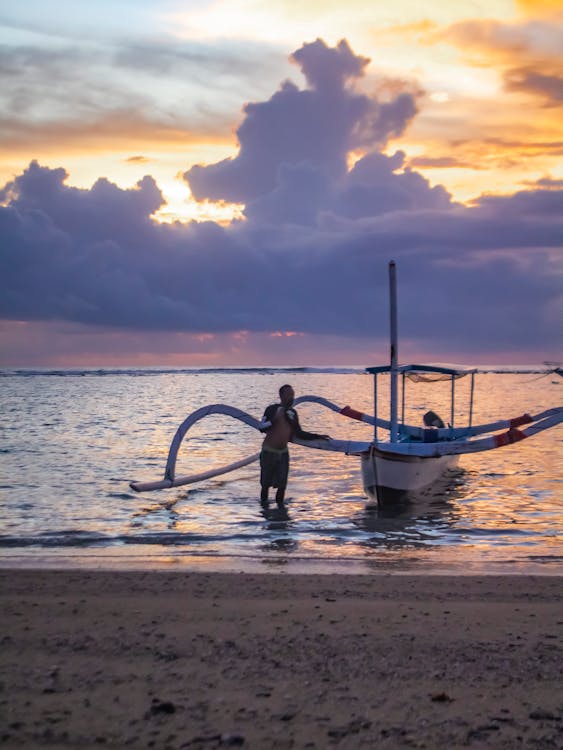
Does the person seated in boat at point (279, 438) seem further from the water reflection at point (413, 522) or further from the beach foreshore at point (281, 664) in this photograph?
the beach foreshore at point (281, 664)

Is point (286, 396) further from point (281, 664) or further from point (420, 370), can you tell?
point (281, 664)

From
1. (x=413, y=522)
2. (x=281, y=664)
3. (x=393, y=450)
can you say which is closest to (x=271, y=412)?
(x=393, y=450)

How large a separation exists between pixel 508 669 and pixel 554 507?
1073cm

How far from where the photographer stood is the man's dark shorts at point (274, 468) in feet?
48.7

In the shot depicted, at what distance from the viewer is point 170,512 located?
14.6 metres

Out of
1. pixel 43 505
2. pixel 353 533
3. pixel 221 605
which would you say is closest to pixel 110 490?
pixel 43 505

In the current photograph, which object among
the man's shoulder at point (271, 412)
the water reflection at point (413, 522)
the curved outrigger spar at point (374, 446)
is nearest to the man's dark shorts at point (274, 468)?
the curved outrigger spar at point (374, 446)

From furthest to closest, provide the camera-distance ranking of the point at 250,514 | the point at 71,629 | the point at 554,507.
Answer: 1. the point at 554,507
2. the point at 250,514
3. the point at 71,629

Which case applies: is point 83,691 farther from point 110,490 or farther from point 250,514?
point 110,490

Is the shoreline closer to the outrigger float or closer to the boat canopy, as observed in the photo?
the outrigger float

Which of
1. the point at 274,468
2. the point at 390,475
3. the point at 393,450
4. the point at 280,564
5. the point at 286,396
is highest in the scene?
the point at 286,396

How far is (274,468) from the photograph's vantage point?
15.1 metres

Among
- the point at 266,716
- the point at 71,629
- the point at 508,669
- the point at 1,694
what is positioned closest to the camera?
the point at 266,716

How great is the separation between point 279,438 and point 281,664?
29.2 ft
